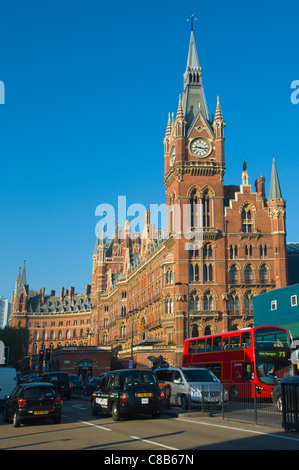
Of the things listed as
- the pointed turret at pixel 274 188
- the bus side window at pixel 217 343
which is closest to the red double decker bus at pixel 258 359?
the bus side window at pixel 217 343

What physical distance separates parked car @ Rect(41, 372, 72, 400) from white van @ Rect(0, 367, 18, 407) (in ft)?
32.5

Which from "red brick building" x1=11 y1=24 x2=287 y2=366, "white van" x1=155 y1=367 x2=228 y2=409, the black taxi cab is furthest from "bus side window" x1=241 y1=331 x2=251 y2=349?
"red brick building" x1=11 y1=24 x2=287 y2=366

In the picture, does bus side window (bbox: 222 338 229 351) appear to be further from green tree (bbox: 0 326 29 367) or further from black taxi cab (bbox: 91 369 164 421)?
green tree (bbox: 0 326 29 367)

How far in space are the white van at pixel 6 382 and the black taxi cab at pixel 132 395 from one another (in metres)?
8.77

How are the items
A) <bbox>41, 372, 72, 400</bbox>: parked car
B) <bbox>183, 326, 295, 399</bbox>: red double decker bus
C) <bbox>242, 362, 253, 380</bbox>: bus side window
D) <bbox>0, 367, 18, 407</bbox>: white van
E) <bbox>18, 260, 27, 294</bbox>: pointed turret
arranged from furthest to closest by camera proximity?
<bbox>18, 260, 27, 294</bbox>: pointed turret
<bbox>41, 372, 72, 400</bbox>: parked car
<bbox>242, 362, 253, 380</bbox>: bus side window
<bbox>183, 326, 295, 399</bbox>: red double decker bus
<bbox>0, 367, 18, 407</bbox>: white van

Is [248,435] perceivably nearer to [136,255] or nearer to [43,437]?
[43,437]

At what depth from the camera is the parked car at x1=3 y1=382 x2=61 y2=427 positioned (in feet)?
62.3

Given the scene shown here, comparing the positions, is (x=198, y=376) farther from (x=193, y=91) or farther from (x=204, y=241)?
(x=193, y=91)

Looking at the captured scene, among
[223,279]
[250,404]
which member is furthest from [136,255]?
[250,404]

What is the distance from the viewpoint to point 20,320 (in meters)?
165

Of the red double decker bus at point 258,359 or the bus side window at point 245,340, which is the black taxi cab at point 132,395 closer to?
the red double decker bus at point 258,359

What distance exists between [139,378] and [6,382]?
1067 centimetres

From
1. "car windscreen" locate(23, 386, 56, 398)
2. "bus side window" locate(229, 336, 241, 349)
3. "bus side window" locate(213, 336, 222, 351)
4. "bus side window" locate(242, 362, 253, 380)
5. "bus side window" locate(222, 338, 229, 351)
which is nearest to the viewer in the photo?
"car windscreen" locate(23, 386, 56, 398)

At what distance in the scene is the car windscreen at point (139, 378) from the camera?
65.9ft
